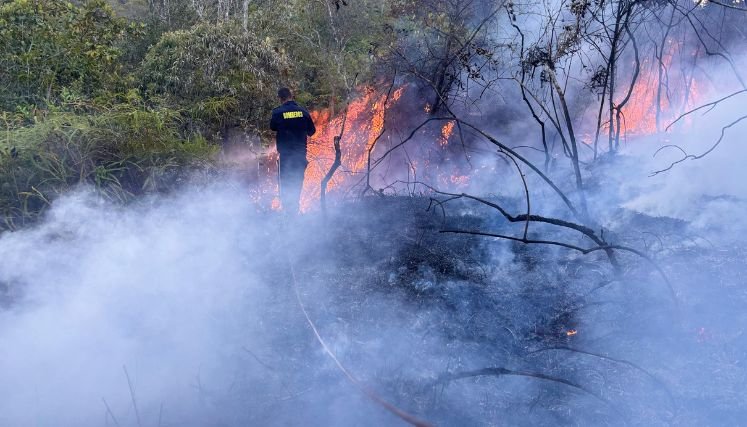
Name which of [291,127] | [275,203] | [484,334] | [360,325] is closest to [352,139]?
[275,203]

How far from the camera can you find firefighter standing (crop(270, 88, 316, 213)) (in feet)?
21.4

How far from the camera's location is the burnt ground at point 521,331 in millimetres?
3607

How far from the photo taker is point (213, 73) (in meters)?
8.70

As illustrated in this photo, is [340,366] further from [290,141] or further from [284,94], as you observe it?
[284,94]

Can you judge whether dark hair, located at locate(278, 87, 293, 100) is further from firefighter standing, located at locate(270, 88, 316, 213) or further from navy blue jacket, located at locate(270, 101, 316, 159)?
navy blue jacket, located at locate(270, 101, 316, 159)

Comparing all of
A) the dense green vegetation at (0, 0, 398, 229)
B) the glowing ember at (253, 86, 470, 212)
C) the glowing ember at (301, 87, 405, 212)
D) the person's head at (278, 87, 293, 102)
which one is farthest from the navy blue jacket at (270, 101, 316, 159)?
the glowing ember at (301, 87, 405, 212)

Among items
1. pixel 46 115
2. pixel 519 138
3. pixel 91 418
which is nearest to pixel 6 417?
pixel 91 418

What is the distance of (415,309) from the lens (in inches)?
181

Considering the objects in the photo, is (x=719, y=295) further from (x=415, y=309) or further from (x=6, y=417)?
(x=6, y=417)

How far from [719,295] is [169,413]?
4147 millimetres

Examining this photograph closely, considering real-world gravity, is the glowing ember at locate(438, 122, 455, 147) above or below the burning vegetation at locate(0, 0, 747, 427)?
above

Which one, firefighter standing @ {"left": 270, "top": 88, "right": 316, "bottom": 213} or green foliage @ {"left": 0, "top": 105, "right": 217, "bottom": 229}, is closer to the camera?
green foliage @ {"left": 0, "top": 105, "right": 217, "bottom": 229}

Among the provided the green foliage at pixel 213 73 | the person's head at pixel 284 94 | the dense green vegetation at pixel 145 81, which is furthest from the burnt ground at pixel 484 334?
the green foliage at pixel 213 73

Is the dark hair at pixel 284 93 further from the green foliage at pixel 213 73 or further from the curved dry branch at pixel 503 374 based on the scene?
the curved dry branch at pixel 503 374
